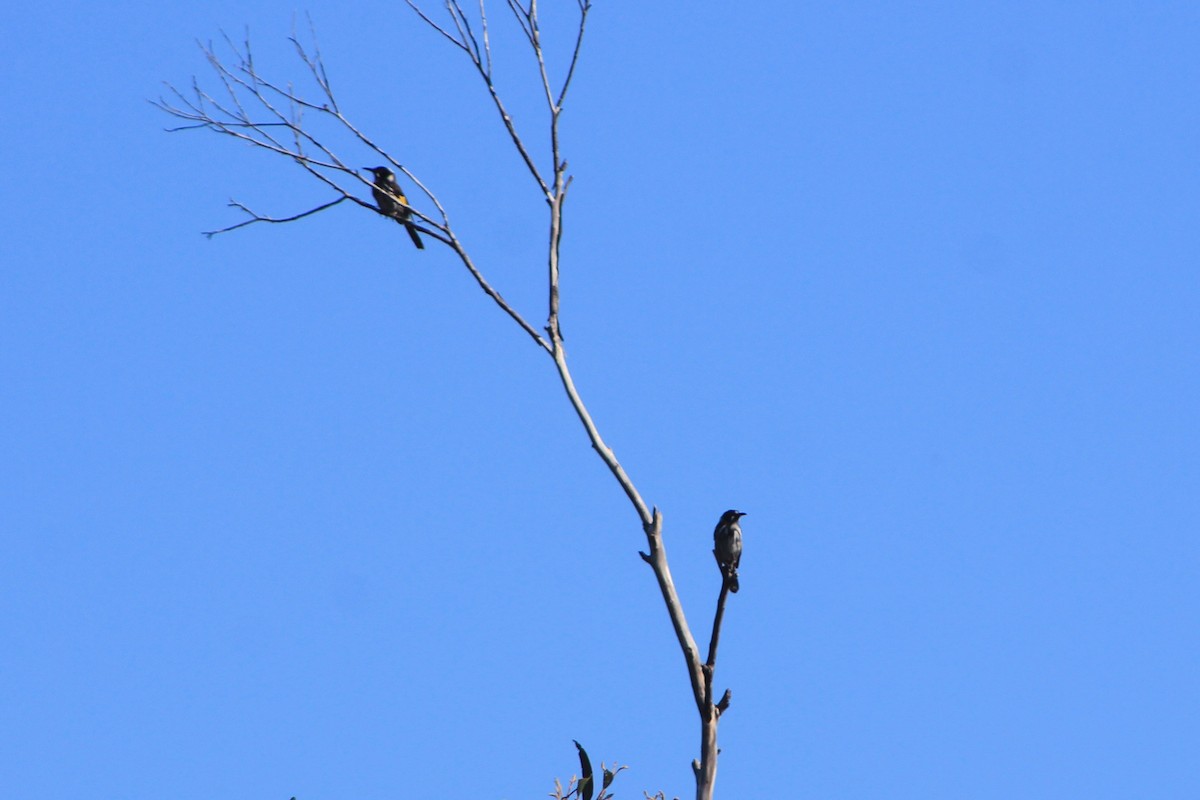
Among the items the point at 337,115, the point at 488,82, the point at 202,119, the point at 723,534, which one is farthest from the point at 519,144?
the point at 723,534

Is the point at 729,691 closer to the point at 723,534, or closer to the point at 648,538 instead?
the point at 648,538

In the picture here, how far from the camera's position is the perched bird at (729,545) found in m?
5.62

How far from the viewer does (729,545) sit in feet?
21.1

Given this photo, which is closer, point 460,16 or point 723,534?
point 460,16

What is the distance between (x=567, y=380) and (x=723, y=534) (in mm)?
1576

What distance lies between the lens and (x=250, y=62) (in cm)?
654

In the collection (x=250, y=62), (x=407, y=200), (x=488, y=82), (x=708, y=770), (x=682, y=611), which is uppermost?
(x=250, y=62)

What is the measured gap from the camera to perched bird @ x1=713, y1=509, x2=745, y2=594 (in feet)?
18.4

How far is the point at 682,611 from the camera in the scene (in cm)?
499

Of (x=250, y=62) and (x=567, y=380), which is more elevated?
(x=250, y=62)

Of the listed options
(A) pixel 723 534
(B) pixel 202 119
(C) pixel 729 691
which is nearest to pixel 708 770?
(C) pixel 729 691

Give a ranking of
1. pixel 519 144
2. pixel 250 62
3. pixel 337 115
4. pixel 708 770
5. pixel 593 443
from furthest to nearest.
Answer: pixel 250 62
pixel 337 115
pixel 519 144
pixel 593 443
pixel 708 770

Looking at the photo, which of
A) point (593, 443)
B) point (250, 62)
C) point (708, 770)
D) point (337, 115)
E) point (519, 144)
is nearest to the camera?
point (708, 770)

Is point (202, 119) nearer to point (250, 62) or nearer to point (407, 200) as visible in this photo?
point (250, 62)
